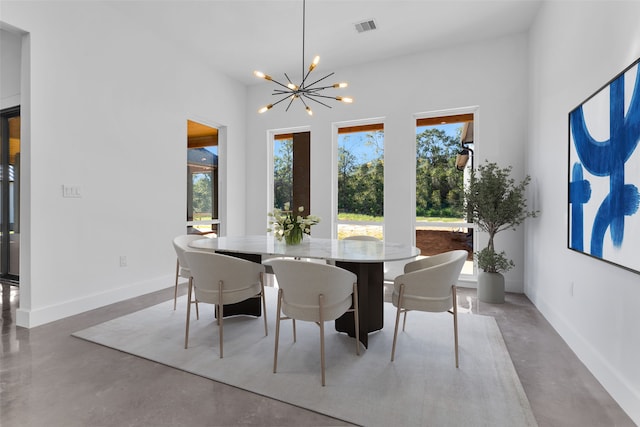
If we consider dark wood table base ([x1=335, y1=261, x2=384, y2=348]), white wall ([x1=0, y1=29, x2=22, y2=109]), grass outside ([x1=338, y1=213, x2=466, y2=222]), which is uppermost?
white wall ([x1=0, y1=29, x2=22, y2=109])

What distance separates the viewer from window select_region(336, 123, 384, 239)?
485cm

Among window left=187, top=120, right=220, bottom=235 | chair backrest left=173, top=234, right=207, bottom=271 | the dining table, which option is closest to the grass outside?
the dining table

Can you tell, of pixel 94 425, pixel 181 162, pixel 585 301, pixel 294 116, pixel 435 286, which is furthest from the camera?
pixel 294 116

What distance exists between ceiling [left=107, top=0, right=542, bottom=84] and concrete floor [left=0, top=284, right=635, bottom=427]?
3.36 metres

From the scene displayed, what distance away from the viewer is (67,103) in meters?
3.16

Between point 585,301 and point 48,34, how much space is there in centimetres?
503

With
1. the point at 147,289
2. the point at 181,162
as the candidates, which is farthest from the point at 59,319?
the point at 181,162

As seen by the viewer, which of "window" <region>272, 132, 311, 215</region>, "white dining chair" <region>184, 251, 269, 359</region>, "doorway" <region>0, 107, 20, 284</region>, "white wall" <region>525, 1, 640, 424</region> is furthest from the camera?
"window" <region>272, 132, 311, 215</region>

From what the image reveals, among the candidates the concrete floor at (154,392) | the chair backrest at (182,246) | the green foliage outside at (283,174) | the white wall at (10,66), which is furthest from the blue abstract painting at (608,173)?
the white wall at (10,66)

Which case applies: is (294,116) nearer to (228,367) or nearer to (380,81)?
(380,81)

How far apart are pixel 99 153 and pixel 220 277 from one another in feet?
7.52

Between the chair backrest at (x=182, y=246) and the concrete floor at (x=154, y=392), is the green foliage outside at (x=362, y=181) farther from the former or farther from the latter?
the concrete floor at (x=154, y=392)

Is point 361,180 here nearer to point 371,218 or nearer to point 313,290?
point 371,218

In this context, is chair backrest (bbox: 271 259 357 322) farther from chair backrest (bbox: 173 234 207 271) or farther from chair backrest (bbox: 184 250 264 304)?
chair backrest (bbox: 173 234 207 271)
